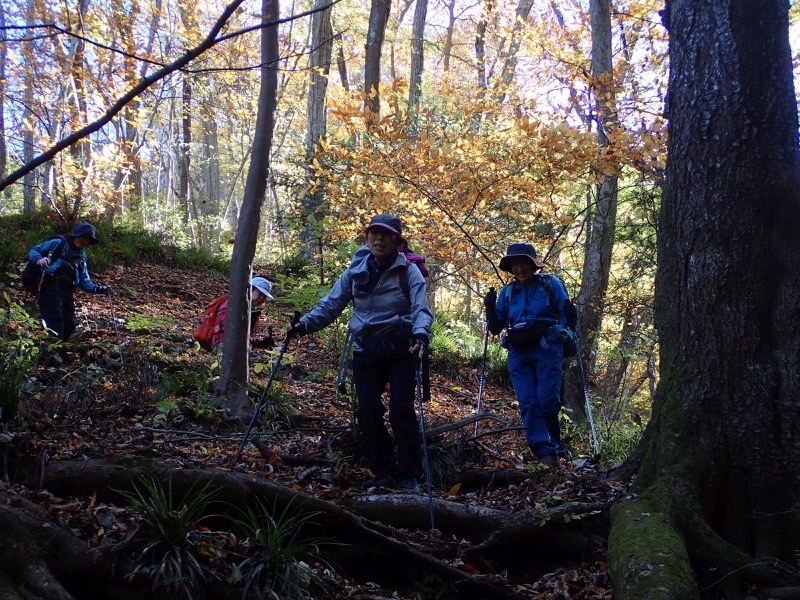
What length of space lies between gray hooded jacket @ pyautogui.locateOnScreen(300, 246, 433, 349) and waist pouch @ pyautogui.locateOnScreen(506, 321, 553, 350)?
1.26 m

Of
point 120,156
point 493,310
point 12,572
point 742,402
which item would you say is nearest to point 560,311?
point 493,310

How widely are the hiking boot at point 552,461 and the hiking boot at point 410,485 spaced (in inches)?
42.5

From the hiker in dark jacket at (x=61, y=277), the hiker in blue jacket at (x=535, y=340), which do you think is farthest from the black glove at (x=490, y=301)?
the hiker in dark jacket at (x=61, y=277)

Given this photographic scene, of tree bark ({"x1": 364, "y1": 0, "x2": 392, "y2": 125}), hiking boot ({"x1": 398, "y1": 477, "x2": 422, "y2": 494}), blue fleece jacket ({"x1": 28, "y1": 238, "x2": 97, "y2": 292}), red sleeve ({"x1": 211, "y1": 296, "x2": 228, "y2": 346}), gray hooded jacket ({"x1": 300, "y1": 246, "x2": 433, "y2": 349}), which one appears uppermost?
tree bark ({"x1": 364, "y1": 0, "x2": 392, "y2": 125})

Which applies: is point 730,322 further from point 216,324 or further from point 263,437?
point 216,324

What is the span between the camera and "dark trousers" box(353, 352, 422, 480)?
4902mm

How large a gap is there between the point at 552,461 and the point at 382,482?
5.01ft

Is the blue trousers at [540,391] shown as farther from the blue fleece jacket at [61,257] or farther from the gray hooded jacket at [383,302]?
the blue fleece jacket at [61,257]

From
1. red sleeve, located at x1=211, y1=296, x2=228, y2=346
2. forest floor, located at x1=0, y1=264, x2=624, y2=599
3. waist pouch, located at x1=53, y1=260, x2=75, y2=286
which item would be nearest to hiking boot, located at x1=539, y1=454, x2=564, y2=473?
forest floor, located at x1=0, y1=264, x2=624, y2=599

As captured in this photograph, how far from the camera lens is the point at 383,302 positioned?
5008 millimetres

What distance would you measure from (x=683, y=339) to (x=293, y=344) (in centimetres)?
789

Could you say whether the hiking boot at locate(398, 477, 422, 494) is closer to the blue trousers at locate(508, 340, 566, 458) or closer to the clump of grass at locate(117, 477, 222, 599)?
the blue trousers at locate(508, 340, 566, 458)

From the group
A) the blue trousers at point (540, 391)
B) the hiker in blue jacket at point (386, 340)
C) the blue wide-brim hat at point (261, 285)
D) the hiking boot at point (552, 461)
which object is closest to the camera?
the hiker in blue jacket at point (386, 340)

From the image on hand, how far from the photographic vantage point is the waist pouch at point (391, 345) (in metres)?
4.91
